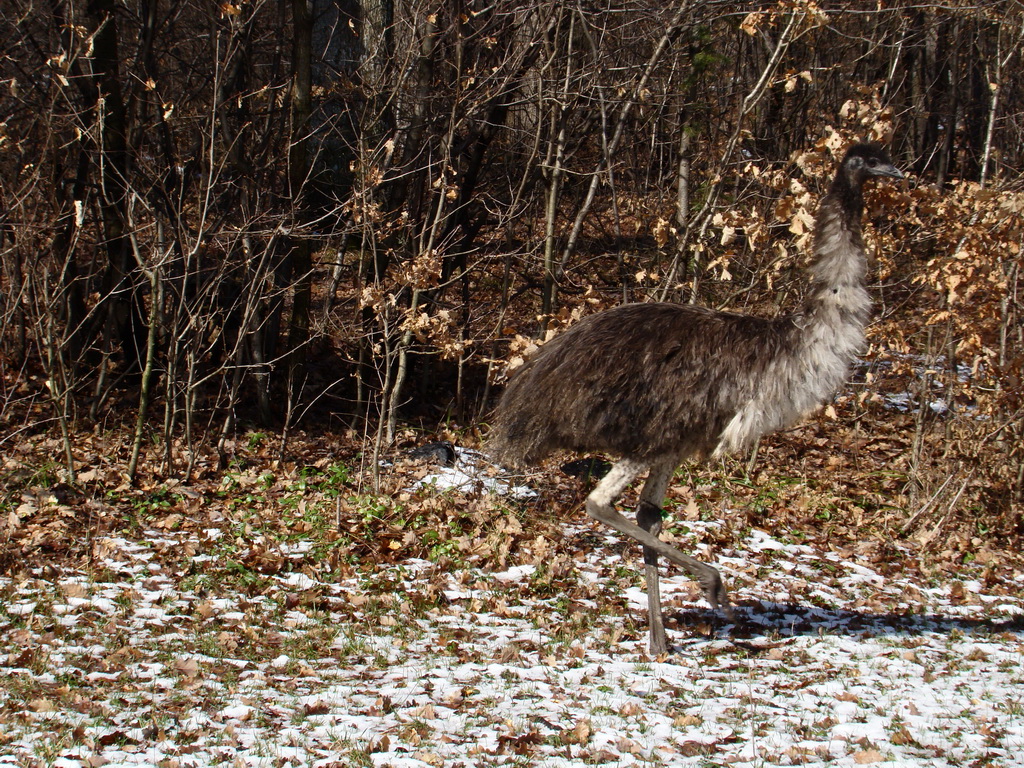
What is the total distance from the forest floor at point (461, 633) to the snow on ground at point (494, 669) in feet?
0.06

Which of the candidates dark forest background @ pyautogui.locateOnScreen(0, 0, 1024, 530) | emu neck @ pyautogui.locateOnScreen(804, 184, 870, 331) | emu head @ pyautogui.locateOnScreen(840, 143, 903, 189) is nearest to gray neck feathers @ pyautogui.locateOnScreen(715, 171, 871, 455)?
emu neck @ pyautogui.locateOnScreen(804, 184, 870, 331)

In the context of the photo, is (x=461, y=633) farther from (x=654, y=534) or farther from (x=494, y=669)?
(x=654, y=534)

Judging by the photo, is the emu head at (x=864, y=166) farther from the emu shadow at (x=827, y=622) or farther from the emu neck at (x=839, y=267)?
the emu shadow at (x=827, y=622)

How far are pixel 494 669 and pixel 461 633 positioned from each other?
620 mm

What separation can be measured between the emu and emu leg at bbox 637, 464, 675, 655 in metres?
0.01

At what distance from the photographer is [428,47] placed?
933 centimetres

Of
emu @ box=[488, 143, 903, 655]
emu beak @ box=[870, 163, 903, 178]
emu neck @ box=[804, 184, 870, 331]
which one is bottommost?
emu @ box=[488, 143, 903, 655]

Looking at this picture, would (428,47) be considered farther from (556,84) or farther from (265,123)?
(265,123)

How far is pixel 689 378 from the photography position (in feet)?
18.8

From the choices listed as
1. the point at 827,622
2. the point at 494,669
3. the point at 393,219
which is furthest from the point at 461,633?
the point at 393,219

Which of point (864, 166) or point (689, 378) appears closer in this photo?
point (689, 378)

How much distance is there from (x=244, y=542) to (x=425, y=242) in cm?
400

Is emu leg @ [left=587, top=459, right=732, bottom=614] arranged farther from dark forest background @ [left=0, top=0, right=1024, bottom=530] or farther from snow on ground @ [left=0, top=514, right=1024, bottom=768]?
dark forest background @ [left=0, top=0, right=1024, bottom=530]

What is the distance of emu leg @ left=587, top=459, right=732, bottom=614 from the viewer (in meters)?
5.85
